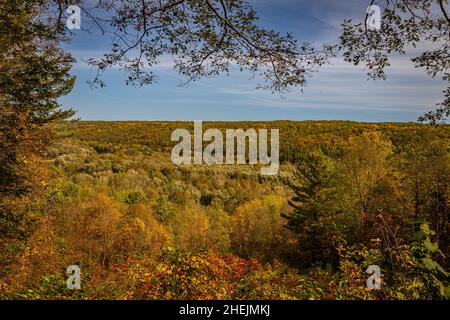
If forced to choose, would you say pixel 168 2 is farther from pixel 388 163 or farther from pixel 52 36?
pixel 388 163

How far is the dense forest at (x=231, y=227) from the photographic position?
270 inches

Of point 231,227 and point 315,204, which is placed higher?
point 315,204

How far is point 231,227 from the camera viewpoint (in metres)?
39.4

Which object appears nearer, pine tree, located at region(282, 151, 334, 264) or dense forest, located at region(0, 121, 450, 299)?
dense forest, located at region(0, 121, 450, 299)

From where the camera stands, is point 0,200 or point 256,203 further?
point 256,203

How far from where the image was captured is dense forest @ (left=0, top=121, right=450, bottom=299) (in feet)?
22.5

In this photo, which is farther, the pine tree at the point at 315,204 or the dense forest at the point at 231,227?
the pine tree at the point at 315,204

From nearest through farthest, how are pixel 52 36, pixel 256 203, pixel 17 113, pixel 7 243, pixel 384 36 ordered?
pixel 384 36 → pixel 52 36 → pixel 17 113 → pixel 7 243 → pixel 256 203

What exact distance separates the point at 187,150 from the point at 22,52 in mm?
63098

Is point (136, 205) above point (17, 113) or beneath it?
beneath

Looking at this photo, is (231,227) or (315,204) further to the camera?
(231,227)
